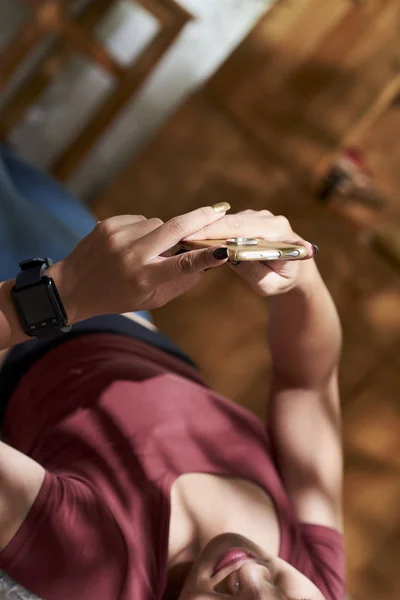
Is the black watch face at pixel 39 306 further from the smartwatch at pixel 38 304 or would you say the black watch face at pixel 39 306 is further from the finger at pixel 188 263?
the finger at pixel 188 263

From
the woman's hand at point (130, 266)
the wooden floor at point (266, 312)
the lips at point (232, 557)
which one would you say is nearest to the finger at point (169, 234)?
the woman's hand at point (130, 266)

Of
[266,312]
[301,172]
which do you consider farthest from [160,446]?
[301,172]

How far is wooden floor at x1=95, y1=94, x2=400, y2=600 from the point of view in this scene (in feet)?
3.68

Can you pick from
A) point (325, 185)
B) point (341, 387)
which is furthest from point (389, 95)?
point (341, 387)

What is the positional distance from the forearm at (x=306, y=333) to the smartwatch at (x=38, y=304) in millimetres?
331

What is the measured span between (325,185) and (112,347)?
67 centimetres

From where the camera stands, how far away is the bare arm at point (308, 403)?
832 millimetres

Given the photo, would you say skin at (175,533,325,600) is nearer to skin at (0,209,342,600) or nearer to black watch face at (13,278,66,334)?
skin at (0,209,342,600)

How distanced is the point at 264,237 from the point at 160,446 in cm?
34

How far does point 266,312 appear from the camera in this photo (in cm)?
126

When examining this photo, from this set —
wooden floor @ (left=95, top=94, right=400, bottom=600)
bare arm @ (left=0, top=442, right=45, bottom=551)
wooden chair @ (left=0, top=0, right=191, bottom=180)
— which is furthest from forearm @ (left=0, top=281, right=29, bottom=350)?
wooden chair @ (left=0, top=0, right=191, bottom=180)

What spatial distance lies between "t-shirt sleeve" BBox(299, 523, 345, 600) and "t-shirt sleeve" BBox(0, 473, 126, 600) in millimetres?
268

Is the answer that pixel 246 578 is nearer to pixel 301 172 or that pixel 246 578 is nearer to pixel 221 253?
pixel 221 253

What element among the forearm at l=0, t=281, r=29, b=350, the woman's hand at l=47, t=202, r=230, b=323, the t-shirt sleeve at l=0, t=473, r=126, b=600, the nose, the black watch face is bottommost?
the t-shirt sleeve at l=0, t=473, r=126, b=600
